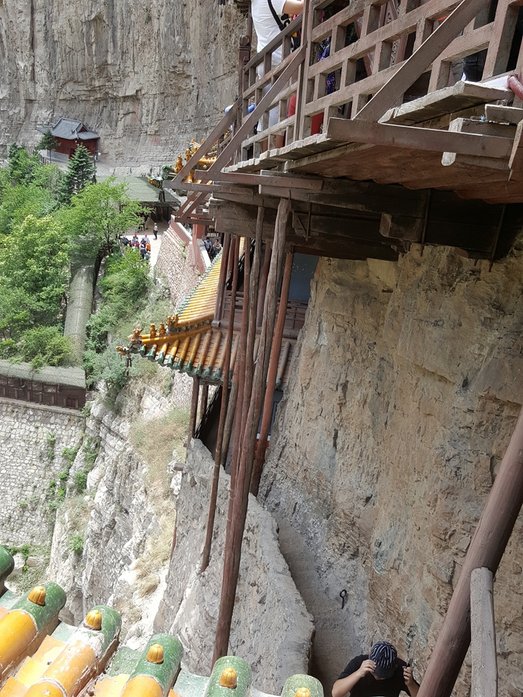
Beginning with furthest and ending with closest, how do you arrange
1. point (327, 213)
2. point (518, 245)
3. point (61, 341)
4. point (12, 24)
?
point (12, 24), point (61, 341), point (327, 213), point (518, 245)

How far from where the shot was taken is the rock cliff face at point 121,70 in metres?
32.9

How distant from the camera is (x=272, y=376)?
7492 millimetres

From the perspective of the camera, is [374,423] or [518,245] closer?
[518,245]

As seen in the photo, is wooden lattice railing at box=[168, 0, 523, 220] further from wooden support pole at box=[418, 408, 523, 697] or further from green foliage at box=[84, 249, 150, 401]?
green foliage at box=[84, 249, 150, 401]

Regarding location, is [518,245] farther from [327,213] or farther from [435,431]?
[327,213]

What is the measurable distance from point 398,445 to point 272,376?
2604 mm

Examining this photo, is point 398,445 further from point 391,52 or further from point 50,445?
point 50,445

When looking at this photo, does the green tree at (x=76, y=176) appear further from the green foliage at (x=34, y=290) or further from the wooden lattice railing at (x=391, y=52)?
the wooden lattice railing at (x=391, y=52)

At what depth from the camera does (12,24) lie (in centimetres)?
3628

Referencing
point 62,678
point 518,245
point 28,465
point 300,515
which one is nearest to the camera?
point 62,678

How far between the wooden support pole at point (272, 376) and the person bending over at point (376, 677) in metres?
3.61

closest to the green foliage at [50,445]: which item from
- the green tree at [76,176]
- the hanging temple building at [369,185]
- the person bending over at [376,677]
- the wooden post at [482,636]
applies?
the hanging temple building at [369,185]

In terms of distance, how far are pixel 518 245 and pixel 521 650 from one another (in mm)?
2259

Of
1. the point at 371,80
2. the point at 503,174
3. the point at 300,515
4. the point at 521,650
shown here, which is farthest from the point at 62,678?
the point at 300,515
